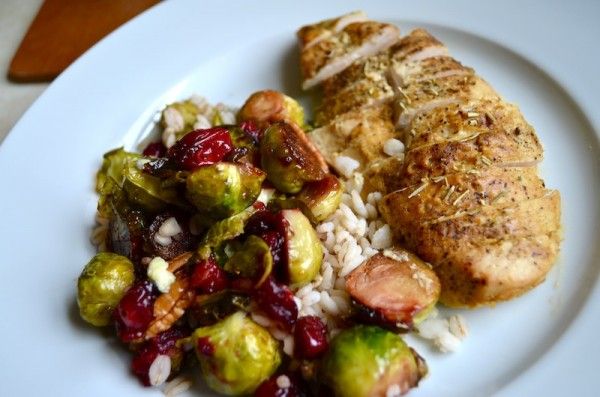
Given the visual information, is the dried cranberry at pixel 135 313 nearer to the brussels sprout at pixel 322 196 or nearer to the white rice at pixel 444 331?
the brussels sprout at pixel 322 196

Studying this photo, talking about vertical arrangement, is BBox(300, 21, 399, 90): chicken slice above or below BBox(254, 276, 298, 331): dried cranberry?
above

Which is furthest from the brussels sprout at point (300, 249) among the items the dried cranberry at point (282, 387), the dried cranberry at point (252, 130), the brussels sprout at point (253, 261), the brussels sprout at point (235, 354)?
the dried cranberry at point (252, 130)

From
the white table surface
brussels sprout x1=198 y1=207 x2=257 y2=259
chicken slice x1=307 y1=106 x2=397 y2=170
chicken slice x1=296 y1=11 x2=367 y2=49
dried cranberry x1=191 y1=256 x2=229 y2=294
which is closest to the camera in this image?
dried cranberry x1=191 y1=256 x2=229 y2=294

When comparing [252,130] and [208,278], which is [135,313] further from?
[252,130]

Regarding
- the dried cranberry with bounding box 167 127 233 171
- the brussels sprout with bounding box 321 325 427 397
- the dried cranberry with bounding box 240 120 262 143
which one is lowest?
the brussels sprout with bounding box 321 325 427 397

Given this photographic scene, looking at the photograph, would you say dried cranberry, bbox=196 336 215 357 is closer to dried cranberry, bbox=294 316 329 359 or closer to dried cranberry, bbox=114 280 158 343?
dried cranberry, bbox=114 280 158 343

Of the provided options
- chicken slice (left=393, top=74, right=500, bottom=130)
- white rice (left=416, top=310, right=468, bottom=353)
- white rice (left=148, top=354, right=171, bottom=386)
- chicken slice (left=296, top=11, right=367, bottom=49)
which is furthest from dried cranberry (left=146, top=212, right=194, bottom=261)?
chicken slice (left=296, top=11, right=367, bottom=49)

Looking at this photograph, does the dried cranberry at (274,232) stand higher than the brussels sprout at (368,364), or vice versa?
the dried cranberry at (274,232)

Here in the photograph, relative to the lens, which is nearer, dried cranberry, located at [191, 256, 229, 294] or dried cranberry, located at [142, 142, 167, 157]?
dried cranberry, located at [191, 256, 229, 294]
